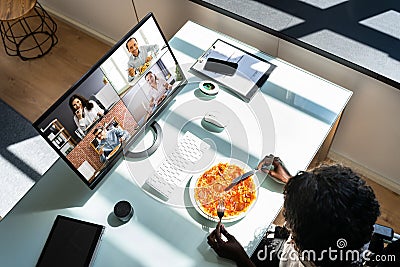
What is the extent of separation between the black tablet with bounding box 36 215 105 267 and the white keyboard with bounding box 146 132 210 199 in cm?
21

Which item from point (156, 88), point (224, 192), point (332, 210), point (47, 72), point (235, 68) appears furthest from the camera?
point (47, 72)

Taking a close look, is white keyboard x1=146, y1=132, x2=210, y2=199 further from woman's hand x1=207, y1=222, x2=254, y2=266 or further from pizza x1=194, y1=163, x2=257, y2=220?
woman's hand x1=207, y1=222, x2=254, y2=266

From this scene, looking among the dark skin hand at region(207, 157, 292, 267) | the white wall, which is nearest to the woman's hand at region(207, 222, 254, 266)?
the dark skin hand at region(207, 157, 292, 267)

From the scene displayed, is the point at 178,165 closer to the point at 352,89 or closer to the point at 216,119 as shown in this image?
the point at 216,119

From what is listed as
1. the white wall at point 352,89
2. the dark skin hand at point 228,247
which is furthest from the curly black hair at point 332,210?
the white wall at point 352,89

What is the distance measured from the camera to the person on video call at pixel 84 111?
132cm

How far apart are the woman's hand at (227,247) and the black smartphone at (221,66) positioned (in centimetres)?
57

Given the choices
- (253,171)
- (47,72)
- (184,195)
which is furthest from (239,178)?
(47,72)

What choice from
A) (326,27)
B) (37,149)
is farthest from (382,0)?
(37,149)

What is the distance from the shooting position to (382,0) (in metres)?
1.73

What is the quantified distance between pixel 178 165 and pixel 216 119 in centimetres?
21

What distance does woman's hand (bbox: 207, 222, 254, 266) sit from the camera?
130 centimetres

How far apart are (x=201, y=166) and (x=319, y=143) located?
1.26ft

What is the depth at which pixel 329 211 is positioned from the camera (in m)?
0.98
